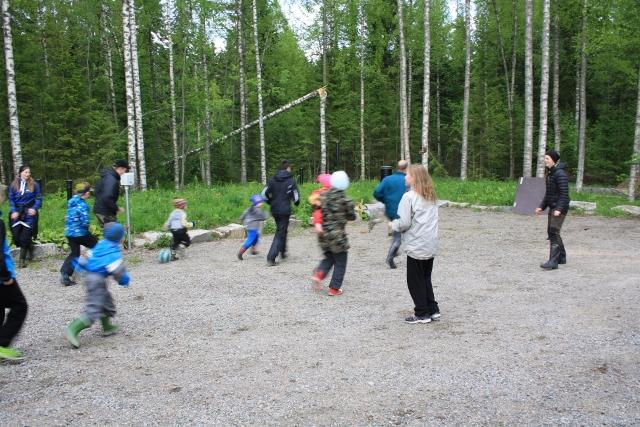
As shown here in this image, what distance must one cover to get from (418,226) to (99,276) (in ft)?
11.5

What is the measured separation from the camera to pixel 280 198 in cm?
945

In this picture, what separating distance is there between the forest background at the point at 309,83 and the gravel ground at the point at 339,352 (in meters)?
15.5

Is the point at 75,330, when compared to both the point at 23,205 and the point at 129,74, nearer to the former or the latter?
the point at 23,205

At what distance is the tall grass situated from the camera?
40.0 ft

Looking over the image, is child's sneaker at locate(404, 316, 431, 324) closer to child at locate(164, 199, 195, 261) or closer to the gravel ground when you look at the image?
the gravel ground

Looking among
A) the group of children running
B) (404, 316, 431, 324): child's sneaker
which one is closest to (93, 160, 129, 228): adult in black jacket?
the group of children running

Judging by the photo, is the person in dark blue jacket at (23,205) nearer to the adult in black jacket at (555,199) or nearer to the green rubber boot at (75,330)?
the green rubber boot at (75,330)

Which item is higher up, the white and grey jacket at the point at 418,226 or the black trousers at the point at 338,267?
the white and grey jacket at the point at 418,226

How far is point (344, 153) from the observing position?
3806 centimetres

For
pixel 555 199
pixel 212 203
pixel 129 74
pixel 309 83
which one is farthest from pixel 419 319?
pixel 309 83

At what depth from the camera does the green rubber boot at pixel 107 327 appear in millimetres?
5566

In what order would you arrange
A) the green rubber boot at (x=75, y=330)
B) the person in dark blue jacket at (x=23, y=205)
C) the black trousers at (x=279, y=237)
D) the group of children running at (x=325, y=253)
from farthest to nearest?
the black trousers at (x=279, y=237)
the person in dark blue jacket at (x=23, y=205)
the green rubber boot at (x=75, y=330)
the group of children running at (x=325, y=253)

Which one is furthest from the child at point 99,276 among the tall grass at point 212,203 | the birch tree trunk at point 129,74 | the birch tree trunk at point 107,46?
the birch tree trunk at point 107,46

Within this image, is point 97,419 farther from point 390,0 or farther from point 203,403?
point 390,0
